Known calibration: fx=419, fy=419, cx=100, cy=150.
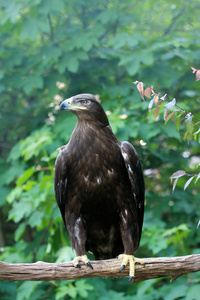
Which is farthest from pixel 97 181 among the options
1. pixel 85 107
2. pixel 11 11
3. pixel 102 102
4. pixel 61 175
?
pixel 11 11

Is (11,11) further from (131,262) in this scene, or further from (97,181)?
(131,262)

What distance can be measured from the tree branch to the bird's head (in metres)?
1.05

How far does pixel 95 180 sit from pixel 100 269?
25.0 inches

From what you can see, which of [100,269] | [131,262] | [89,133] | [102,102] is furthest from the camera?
[102,102]

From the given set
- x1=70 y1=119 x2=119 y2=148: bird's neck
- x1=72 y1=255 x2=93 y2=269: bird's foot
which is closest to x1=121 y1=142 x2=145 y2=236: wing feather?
x1=70 y1=119 x2=119 y2=148: bird's neck

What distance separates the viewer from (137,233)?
3.38 meters

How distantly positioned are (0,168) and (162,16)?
3.21 meters

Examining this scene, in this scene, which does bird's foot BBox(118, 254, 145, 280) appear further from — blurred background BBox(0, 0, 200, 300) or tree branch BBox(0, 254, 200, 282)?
blurred background BBox(0, 0, 200, 300)

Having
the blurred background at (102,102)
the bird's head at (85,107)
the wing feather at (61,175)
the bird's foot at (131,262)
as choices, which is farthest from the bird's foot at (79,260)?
the blurred background at (102,102)

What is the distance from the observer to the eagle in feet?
10.1

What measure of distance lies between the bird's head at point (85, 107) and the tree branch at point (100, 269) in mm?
1052

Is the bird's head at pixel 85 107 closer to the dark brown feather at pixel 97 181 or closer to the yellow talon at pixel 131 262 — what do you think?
the dark brown feather at pixel 97 181

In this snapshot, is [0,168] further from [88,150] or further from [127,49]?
[88,150]

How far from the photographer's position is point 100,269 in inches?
113
